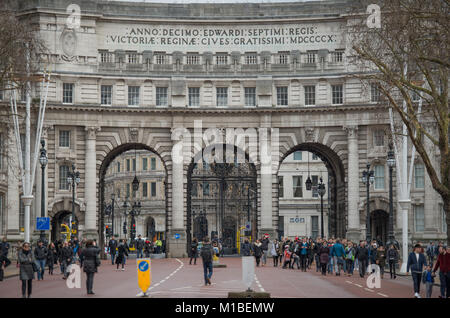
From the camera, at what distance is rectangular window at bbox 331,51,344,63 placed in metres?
70.0

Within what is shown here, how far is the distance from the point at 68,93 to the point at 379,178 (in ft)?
86.1

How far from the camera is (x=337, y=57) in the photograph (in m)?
70.1

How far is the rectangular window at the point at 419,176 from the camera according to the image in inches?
2650

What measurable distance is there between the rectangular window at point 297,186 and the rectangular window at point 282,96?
39.3 metres

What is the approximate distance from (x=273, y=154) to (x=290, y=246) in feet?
56.0

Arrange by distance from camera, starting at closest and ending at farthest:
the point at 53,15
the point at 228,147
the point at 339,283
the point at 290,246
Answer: the point at 339,283 → the point at 290,246 → the point at 53,15 → the point at 228,147

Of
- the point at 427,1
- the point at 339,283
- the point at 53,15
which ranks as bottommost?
the point at 339,283

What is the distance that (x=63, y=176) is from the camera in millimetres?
68875

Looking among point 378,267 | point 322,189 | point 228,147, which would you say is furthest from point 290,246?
point 228,147

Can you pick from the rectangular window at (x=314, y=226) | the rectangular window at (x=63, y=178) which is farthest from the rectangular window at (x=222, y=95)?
the rectangular window at (x=314, y=226)

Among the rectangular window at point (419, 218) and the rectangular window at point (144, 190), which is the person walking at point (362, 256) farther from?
the rectangular window at point (144, 190)

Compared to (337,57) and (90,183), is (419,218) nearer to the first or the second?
(337,57)
